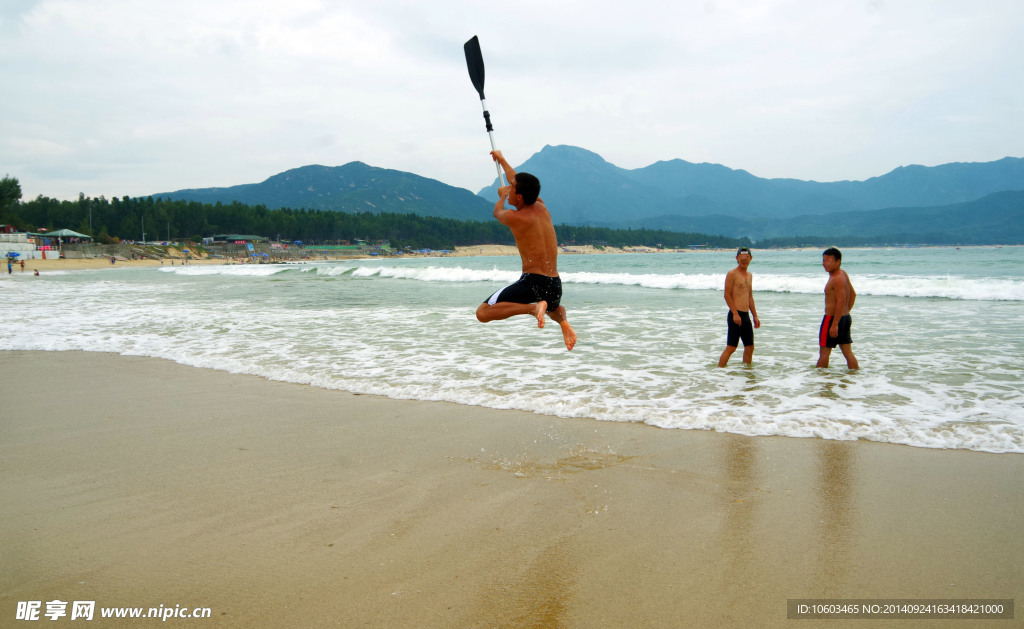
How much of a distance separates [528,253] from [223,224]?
517 feet

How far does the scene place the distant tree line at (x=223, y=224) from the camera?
121250mm

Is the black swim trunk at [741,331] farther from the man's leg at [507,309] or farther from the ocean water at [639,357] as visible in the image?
the man's leg at [507,309]

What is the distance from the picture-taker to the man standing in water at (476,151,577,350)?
18.9 ft

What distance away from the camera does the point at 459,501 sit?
419 centimetres

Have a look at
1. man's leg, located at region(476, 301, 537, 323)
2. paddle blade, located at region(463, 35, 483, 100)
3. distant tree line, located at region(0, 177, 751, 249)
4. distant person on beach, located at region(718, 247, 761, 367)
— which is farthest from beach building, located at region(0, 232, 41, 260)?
distant person on beach, located at region(718, 247, 761, 367)

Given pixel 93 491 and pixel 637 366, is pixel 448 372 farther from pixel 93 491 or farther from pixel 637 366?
pixel 93 491

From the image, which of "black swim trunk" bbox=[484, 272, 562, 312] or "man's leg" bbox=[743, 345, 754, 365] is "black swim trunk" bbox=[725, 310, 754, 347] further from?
"black swim trunk" bbox=[484, 272, 562, 312]

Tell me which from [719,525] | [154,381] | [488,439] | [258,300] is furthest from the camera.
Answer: [258,300]

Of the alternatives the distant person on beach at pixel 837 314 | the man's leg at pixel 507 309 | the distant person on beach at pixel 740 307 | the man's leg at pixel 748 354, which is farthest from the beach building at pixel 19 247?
the distant person on beach at pixel 837 314

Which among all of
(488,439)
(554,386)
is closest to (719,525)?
(488,439)

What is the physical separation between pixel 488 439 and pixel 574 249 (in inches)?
7388

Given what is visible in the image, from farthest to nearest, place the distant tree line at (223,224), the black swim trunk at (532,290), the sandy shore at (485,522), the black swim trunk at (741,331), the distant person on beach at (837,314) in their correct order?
1. the distant tree line at (223,224)
2. the black swim trunk at (741,331)
3. the distant person on beach at (837,314)
4. the black swim trunk at (532,290)
5. the sandy shore at (485,522)

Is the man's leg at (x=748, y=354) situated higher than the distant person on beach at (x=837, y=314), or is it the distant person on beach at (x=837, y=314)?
the distant person on beach at (x=837, y=314)

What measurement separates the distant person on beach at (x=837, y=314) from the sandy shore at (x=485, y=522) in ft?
11.9
